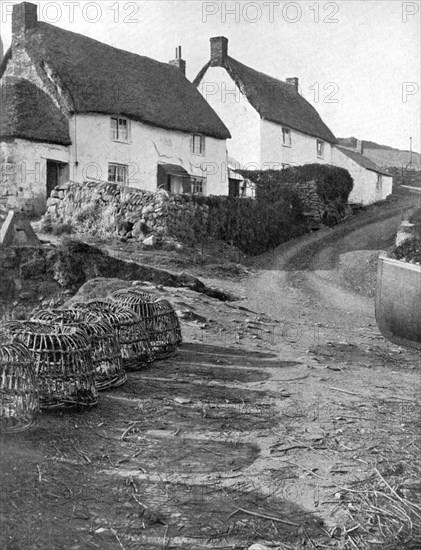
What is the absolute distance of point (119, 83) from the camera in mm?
27594

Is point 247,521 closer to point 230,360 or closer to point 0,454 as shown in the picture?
point 0,454

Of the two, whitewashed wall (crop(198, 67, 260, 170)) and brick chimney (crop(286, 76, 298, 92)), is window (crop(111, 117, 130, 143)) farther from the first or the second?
brick chimney (crop(286, 76, 298, 92))

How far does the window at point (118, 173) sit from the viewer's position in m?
26.7

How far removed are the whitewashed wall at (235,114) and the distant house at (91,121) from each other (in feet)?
9.30

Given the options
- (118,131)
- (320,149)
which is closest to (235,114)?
(320,149)

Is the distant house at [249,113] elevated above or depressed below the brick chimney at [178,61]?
below

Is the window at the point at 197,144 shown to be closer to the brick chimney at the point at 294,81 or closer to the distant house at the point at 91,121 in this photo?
the distant house at the point at 91,121

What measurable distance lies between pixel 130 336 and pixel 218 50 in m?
29.2

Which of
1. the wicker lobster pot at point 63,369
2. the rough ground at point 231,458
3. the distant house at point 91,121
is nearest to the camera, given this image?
the rough ground at point 231,458

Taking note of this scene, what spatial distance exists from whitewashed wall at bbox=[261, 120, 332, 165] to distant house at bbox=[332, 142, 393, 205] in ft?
3.97

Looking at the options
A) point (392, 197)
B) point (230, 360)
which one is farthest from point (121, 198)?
point (392, 197)

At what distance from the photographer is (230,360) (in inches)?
360

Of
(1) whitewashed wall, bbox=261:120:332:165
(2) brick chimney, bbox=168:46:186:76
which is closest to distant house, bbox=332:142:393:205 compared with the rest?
(1) whitewashed wall, bbox=261:120:332:165

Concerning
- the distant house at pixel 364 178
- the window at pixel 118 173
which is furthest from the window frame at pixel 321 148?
the window at pixel 118 173
